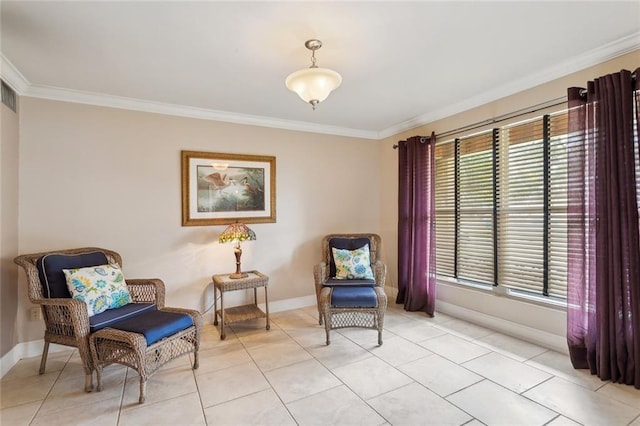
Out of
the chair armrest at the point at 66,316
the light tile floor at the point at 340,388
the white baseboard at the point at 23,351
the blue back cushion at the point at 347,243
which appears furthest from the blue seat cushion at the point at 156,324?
the blue back cushion at the point at 347,243

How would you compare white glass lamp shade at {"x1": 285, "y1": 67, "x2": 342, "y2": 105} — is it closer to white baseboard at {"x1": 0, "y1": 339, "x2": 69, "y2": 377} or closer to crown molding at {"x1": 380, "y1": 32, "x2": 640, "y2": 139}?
crown molding at {"x1": 380, "y1": 32, "x2": 640, "y2": 139}

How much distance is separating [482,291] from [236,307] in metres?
2.78

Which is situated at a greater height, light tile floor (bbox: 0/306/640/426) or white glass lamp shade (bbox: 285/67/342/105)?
white glass lamp shade (bbox: 285/67/342/105)

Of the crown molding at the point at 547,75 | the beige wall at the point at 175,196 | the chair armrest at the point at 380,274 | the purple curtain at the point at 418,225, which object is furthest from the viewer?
the purple curtain at the point at 418,225

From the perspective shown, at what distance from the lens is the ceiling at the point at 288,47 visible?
191 cm

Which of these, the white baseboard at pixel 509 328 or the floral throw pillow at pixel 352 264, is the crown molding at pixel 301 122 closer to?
the floral throw pillow at pixel 352 264

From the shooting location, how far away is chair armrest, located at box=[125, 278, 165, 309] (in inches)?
114

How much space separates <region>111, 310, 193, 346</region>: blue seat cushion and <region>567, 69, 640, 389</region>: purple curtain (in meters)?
3.12

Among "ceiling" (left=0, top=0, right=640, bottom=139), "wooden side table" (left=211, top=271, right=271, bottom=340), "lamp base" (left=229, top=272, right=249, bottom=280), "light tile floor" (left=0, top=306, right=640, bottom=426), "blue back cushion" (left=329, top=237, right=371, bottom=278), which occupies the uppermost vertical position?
"ceiling" (left=0, top=0, right=640, bottom=139)

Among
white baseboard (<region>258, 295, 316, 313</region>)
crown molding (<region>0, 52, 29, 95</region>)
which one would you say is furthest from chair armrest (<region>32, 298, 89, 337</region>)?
white baseboard (<region>258, 295, 316, 313</region>)

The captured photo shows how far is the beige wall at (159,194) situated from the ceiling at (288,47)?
0.29 meters

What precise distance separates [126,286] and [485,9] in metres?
3.44

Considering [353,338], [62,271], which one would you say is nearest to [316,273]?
[353,338]

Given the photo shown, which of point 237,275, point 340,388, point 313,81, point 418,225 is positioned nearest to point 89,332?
point 237,275
